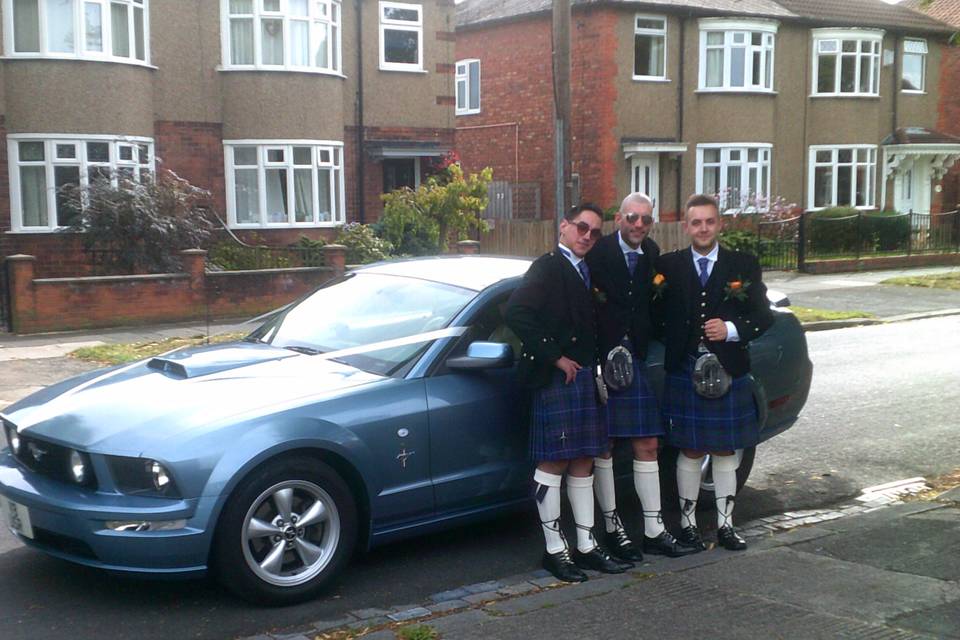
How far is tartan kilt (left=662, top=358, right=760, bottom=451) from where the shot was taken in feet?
19.1

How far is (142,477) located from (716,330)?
2862 mm

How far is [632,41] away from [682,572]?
2528 centimetres

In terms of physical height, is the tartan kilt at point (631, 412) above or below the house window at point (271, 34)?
below

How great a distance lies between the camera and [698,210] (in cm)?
573

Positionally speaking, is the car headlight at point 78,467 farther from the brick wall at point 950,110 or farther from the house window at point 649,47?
the brick wall at point 950,110

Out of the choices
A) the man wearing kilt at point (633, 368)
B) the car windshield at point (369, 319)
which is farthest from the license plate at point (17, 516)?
the man wearing kilt at point (633, 368)

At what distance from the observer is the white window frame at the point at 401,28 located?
24875 mm

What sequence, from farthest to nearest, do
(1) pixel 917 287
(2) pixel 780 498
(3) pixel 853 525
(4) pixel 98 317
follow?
1. (1) pixel 917 287
2. (4) pixel 98 317
3. (2) pixel 780 498
4. (3) pixel 853 525

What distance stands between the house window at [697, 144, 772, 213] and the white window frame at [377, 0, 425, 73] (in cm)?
901

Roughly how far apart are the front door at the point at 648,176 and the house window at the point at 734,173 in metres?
1.25

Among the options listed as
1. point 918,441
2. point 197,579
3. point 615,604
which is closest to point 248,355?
point 197,579

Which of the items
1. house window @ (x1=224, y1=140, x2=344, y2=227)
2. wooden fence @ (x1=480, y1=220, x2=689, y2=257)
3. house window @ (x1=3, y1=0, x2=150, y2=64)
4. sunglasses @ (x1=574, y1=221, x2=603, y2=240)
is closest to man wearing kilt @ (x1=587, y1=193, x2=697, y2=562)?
sunglasses @ (x1=574, y1=221, x2=603, y2=240)

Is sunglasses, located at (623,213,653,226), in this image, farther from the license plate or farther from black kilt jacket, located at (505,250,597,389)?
the license plate

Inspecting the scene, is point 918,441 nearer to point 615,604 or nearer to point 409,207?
point 615,604
